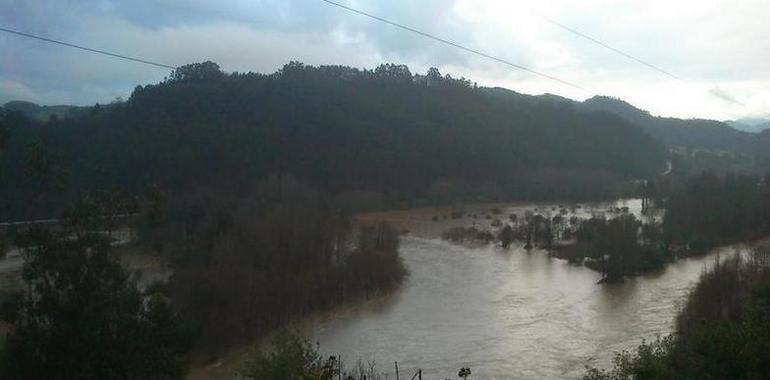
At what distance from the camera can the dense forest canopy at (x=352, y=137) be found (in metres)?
28.4

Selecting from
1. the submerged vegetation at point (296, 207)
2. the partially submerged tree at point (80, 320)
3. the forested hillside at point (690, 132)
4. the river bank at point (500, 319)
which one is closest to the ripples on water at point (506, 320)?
the river bank at point (500, 319)

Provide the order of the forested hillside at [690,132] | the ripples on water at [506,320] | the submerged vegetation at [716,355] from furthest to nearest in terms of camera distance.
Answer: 1. the forested hillside at [690,132]
2. the ripples on water at [506,320]
3. the submerged vegetation at [716,355]

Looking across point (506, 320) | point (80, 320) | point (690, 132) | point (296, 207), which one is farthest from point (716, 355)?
point (690, 132)

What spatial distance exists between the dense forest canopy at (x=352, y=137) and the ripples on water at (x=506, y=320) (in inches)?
408

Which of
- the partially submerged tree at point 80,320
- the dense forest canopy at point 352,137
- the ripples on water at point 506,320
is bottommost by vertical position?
the ripples on water at point 506,320

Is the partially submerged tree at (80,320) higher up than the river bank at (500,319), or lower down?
higher up

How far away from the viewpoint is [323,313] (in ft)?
47.0

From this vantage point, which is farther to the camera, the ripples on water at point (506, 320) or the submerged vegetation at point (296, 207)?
the ripples on water at point (506, 320)

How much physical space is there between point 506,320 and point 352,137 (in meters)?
22.5

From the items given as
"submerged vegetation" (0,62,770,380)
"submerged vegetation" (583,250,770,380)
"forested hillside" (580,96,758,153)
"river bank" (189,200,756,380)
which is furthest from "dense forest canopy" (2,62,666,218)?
"submerged vegetation" (583,250,770,380)

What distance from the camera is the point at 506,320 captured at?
13.6m

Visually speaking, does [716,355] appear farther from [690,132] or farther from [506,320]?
[690,132]

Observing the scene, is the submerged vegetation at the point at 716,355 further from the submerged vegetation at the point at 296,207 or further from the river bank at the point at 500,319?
the river bank at the point at 500,319

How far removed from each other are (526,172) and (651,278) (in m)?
21.5
